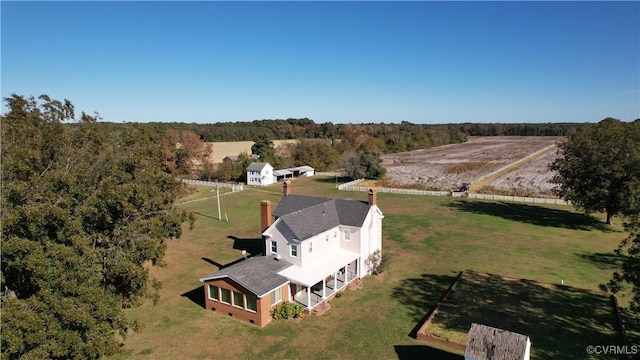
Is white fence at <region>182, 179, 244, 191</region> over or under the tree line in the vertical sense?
under

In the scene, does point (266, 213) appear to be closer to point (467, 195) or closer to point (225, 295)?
point (225, 295)

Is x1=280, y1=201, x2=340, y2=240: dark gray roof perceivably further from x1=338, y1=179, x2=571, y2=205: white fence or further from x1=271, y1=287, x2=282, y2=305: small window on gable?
x1=338, y1=179, x2=571, y2=205: white fence

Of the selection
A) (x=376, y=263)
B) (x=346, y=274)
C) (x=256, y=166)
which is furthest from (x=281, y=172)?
(x=346, y=274)

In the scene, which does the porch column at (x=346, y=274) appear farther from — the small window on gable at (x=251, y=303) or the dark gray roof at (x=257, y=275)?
the small window on gable at (x=251, y=303)

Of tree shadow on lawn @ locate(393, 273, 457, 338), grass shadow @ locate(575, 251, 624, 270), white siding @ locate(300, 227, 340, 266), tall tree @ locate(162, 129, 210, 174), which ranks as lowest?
tree shadow on lawn @ locate(393, 273, 457, 338)

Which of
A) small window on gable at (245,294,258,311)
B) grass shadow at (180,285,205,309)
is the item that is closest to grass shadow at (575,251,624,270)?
small window on gable at (245,294,258,311)

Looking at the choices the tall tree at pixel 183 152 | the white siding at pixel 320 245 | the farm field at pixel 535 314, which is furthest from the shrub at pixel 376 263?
the tall tree at pixel 183 152

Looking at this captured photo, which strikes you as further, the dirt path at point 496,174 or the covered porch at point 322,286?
the dirt path at point 496,174

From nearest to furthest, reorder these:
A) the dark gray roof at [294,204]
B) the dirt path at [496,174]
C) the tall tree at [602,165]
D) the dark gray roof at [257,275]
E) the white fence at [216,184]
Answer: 1. the dark gray roof at [257,275]
2. the dark gray roof at [294,204]
3. the tall tree at [602,165]
4. the dirt path at [496,174]
5. the white fence at [216,184]
